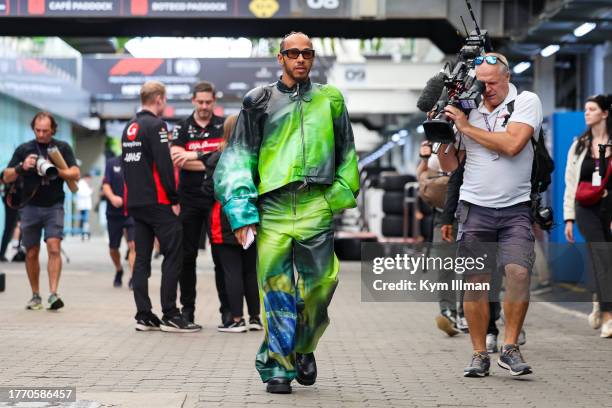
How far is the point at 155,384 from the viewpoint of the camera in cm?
752

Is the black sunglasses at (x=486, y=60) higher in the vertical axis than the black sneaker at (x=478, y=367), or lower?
higher

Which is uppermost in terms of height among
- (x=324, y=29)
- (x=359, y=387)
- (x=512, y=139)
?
(x=324, y=29)

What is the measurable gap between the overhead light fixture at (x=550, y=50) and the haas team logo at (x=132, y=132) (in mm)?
9122

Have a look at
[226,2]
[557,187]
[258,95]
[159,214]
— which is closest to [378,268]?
[258,95]

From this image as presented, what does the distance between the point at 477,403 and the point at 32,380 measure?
2.50 metres

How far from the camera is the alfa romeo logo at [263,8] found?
19359 mm

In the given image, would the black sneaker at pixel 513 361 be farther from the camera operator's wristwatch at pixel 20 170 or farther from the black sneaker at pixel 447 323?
the camera operator's wristwatch at pixel 20 170

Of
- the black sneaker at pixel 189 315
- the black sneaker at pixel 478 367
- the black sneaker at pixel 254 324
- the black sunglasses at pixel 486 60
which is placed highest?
the black sunglasses at pixel 486 60

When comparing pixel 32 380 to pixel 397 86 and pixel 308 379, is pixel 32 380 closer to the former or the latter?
pixel 308 379

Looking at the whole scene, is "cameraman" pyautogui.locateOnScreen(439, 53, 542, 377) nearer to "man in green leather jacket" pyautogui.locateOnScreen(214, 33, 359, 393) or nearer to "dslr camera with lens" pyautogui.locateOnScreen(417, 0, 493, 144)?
"dslr camera with lens" pyautogui.locateOnScreen(417, 0, 493, 144)

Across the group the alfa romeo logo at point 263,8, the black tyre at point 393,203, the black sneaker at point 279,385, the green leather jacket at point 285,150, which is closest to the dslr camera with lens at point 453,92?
the green leather jacket at point 285,150

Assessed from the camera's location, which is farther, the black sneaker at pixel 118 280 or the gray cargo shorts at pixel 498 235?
the black sneaker at pixel 118 280

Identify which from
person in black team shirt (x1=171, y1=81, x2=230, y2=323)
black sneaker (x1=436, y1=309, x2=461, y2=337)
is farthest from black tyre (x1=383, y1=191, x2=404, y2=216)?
black sneaker (x1=436, y1=309, x2=461, y2=337)

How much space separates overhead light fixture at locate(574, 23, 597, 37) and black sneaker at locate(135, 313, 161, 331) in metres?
8.10
